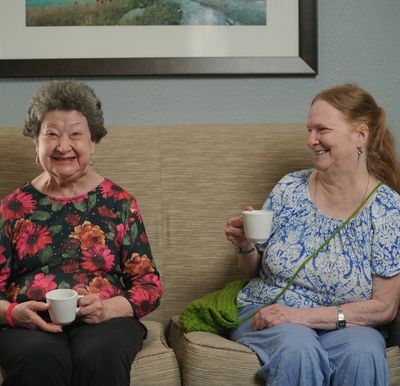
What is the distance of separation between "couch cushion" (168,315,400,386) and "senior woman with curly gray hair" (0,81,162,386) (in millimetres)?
155

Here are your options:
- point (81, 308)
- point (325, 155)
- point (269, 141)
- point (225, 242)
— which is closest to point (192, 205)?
point (225, 242)

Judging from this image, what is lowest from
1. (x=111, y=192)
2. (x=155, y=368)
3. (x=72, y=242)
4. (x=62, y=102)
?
(x=155, y=368)

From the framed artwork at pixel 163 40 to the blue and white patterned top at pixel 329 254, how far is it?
778 mm

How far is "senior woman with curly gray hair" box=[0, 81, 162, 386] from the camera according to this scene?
1905mm

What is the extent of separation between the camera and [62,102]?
81.3 inches

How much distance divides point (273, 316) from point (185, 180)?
2.28ft

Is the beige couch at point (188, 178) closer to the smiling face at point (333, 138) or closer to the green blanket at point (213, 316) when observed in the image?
the green blanket at point (213, 316)

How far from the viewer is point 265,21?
8.95ft

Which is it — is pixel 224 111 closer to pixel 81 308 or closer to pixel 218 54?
pixel 218 54

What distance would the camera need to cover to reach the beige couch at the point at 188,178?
2.48 meters

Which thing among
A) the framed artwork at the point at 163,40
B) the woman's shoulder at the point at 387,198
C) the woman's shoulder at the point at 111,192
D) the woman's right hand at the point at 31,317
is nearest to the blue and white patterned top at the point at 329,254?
the woman's shoulder at the point at 387,198

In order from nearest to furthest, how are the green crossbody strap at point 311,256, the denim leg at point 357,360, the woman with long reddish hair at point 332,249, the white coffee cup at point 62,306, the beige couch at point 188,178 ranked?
the white coffee cup at point 62,306, the denim leg at point 357,360, the woman with long reddish hair at point 332,249, the green crossbody strap at point 311,256, the beige couch at point 188,178

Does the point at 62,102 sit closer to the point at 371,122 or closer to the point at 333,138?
the point at 333,138

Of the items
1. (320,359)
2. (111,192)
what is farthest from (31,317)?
(320,359)
